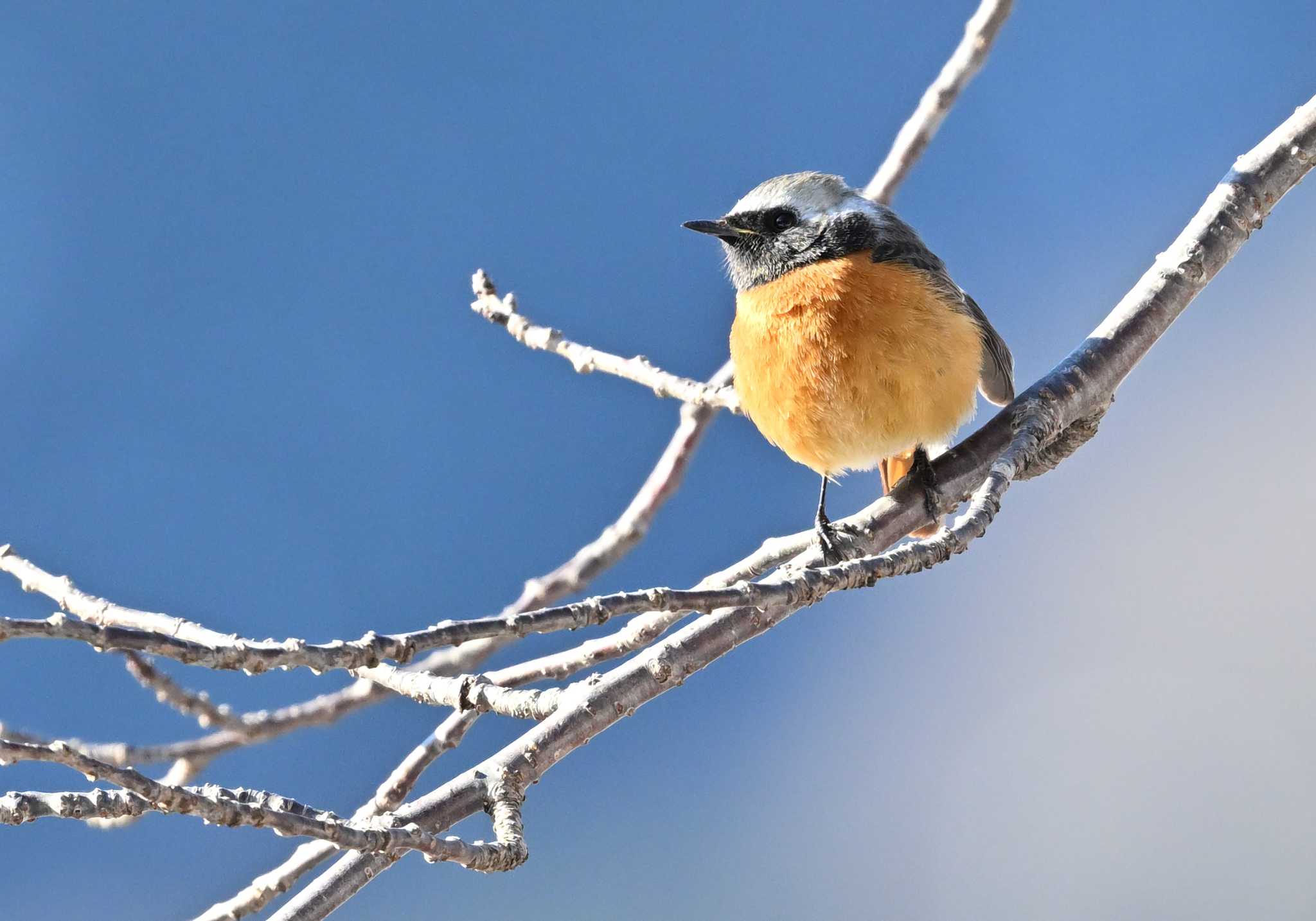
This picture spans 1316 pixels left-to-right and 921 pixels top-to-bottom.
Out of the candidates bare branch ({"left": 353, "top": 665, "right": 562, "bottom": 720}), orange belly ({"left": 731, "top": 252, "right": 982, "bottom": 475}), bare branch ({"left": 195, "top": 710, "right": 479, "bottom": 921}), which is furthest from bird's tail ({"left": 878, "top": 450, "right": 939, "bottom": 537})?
bare branch ({"left": 353, "top": 665, "right": 562, "bottom": 720})

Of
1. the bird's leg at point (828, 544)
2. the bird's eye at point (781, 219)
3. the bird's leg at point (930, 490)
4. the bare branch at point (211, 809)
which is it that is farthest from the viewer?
the bird's eye at point (781, 219)

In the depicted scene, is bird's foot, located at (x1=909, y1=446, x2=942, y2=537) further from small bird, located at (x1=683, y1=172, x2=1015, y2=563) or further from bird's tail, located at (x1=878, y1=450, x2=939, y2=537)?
bird's tail, located at (x1=878, y1=450, x2=939, y2=537)

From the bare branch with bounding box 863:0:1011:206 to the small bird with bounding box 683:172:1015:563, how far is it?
14 cm

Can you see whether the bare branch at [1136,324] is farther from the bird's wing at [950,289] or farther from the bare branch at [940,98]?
the bare branch at [940,98]

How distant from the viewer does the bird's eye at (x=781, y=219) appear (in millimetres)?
2748

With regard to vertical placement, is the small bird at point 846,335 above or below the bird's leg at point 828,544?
above

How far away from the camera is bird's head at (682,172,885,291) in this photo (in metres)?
2.67

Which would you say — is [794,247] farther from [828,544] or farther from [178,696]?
[178,696]

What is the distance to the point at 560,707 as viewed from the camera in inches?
65.6

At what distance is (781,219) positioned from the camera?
2.76 m

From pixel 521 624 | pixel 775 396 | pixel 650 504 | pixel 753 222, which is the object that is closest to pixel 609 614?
pixel 521 624

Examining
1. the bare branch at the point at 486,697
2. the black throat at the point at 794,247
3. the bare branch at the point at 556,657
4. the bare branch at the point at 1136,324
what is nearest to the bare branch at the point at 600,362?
the bare branch at the point at 556,657

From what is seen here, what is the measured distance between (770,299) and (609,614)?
146 cm

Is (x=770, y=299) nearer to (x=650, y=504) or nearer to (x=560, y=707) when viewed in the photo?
(x=650, y=504)
